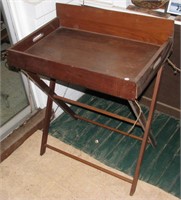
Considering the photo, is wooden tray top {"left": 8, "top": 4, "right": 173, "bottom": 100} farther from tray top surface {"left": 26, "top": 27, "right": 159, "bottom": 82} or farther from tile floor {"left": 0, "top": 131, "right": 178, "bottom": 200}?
tile floor {"left": 0, "top": 131, "right": 178, "bottom": 200}

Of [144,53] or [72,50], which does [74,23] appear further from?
[144,53]

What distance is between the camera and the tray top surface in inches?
53.1

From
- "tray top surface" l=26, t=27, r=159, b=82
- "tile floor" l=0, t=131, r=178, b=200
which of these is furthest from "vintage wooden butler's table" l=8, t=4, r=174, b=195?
"tile floor" l=0, t=131, r=178, b=200

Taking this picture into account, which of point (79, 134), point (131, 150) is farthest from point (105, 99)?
point (131, 150)

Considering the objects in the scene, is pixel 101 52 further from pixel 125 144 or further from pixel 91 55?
pixel 125 144

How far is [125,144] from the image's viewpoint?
198cm

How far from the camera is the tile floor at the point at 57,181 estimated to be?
1707mm

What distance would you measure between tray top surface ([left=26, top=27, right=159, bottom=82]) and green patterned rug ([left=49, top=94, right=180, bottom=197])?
74 cm

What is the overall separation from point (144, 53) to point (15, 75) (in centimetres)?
117

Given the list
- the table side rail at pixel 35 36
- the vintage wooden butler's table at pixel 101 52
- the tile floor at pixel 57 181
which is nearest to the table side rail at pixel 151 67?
the vintage wooden butler's table at pixel 101 52

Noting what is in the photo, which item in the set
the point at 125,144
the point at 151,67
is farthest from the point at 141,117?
the point at 125,144

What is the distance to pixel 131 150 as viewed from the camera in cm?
194

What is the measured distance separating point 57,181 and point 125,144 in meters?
0.51

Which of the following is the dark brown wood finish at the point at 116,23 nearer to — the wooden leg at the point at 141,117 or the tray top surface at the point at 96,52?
the tray top surface at the point at 96,52
